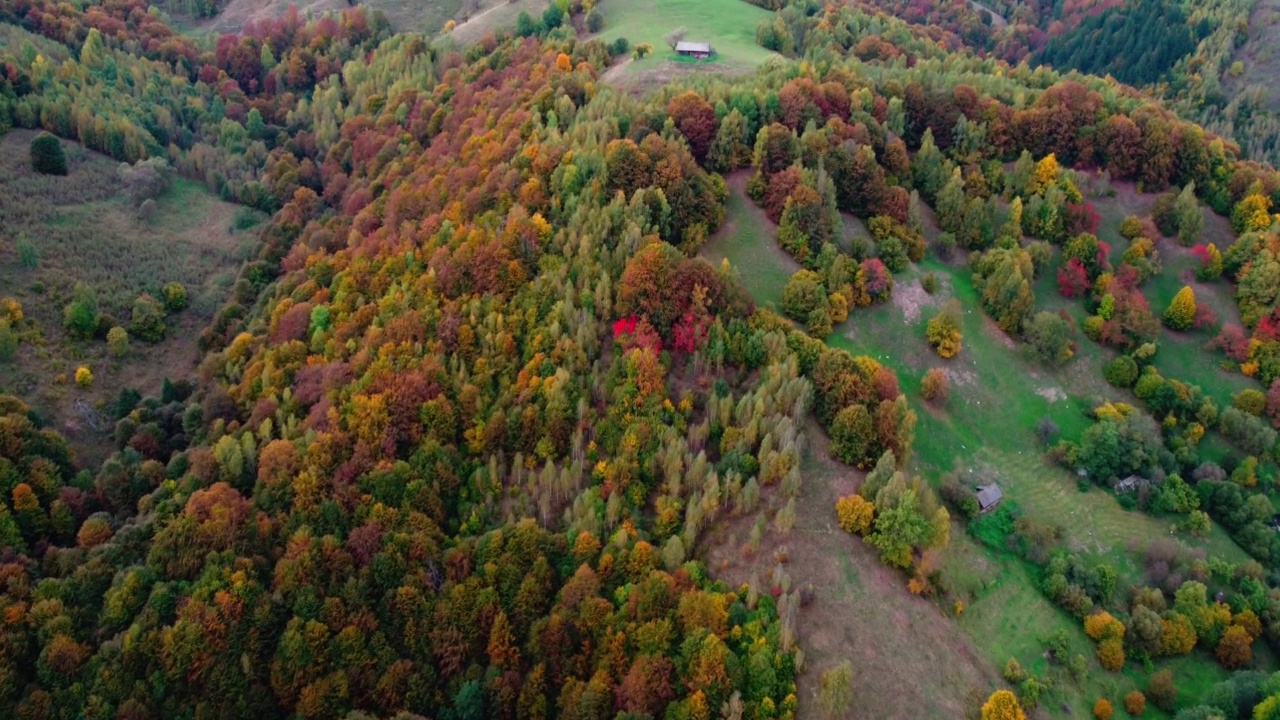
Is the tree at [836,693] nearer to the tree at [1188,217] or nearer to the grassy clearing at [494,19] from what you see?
the tree at [1188,217]

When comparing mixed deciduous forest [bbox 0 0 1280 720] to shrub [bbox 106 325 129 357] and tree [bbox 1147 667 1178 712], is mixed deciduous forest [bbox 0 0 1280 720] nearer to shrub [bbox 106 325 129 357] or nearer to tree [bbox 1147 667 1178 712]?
tree [bbox 1147 667 1178 712]

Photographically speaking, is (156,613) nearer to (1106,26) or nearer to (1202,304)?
(1202,304)

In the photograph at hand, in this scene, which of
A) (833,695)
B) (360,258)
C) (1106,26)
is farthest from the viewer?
(1106,26)

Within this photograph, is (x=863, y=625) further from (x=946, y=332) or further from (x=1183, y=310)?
(x=1183, y=310)

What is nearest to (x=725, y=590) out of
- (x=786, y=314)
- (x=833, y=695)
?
(x=833, y=695)

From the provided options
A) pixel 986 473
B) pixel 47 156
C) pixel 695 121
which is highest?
pixel 695 121

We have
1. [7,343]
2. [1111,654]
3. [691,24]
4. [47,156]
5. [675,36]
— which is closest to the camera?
[1111,654]

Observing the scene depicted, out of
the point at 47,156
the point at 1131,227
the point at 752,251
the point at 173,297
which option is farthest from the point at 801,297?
the point at 47,156
